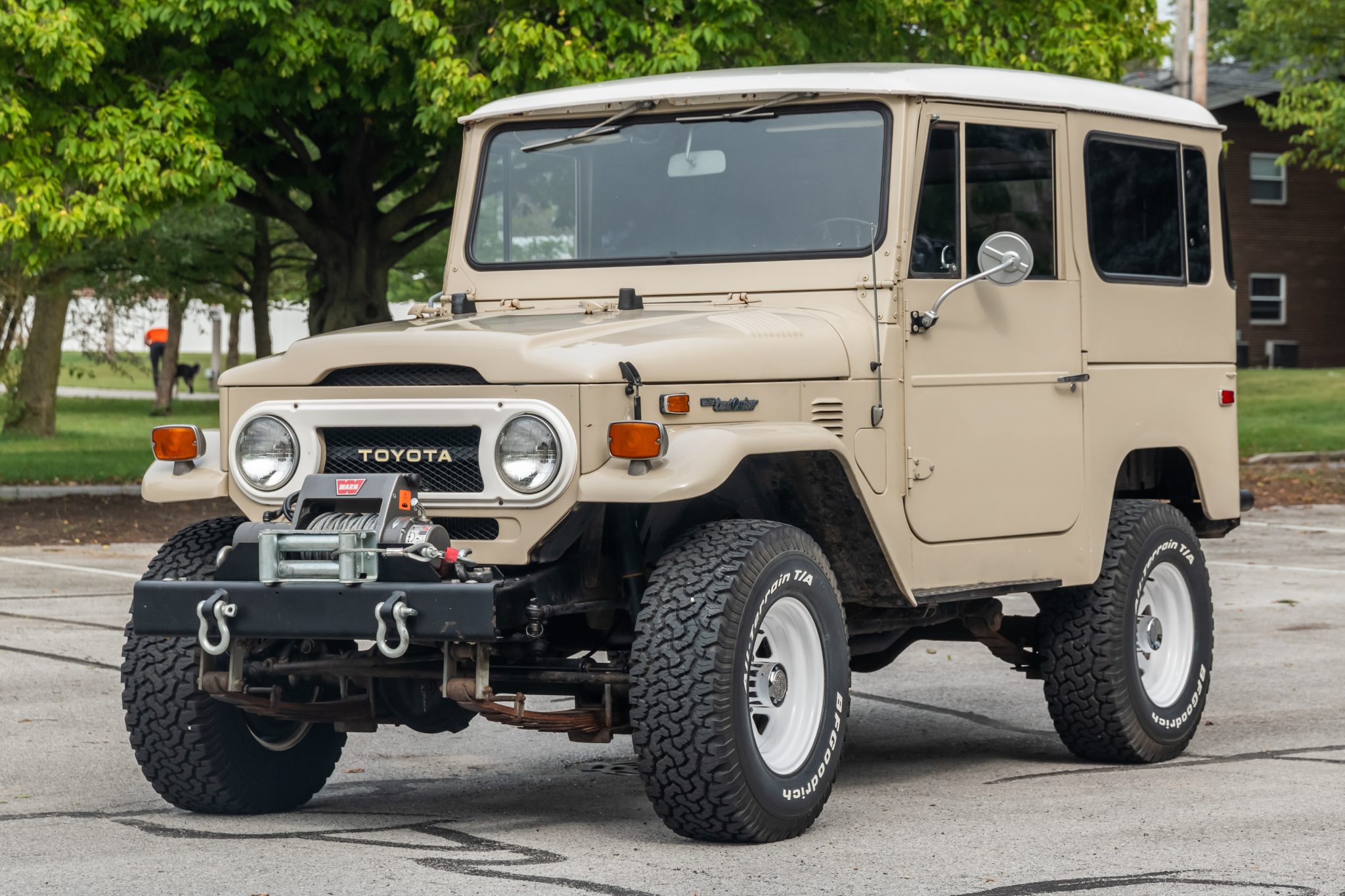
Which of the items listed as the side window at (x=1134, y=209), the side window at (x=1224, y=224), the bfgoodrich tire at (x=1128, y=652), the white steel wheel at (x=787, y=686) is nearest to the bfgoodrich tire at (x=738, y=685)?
the white steel wheel at (x=787, y=686)

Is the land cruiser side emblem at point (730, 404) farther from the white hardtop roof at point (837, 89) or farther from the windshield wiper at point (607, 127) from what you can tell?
the windshield wiper at point (607, 127)

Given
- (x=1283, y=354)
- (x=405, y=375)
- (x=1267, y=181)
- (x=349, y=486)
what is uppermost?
(x=1267, y=181)

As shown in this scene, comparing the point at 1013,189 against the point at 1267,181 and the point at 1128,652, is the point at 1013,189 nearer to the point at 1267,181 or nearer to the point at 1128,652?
the point at 1128,652

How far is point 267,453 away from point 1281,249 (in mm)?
43988

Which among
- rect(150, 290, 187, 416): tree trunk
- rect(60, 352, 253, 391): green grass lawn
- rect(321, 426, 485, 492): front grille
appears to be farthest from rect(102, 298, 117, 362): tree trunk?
rect(321, 426, 485, 492): front grille

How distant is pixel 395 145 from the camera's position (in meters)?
20.9

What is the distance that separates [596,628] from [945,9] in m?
12.0

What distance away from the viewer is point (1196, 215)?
861 cm

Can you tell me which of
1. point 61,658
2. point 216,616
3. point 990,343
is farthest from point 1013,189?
point 61,658

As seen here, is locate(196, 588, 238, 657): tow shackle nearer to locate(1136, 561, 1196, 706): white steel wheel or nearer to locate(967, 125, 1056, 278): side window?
locate(967, 125, 1056, 278): side window

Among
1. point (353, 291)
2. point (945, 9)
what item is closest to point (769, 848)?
point (945, 9)

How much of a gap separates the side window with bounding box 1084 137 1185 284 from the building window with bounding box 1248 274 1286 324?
133 feet

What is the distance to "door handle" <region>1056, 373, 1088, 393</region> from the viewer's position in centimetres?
766

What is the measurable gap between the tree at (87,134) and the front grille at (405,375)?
10.6 meters
